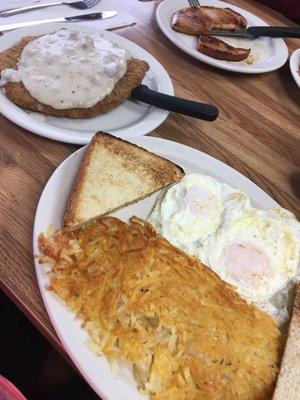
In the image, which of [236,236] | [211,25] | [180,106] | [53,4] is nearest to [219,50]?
[211,25]

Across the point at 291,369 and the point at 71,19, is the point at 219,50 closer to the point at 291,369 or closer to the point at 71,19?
the point at 71,19

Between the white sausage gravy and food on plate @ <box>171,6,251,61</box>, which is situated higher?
food on plate @ <box>171,6,251,61</box>

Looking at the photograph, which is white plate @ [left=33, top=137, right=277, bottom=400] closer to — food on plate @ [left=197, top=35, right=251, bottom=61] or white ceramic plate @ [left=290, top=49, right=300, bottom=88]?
food on plate @ [left=197, top=35, right=251, bottom=61]

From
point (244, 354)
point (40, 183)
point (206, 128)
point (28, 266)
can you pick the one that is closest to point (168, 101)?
point (206, 128)

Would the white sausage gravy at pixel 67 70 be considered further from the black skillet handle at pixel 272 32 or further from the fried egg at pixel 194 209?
the black skillet handle at pixel 272 32

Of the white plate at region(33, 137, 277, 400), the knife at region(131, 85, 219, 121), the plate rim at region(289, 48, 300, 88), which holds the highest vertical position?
the plate rim at region(289, 48, 300, 88)

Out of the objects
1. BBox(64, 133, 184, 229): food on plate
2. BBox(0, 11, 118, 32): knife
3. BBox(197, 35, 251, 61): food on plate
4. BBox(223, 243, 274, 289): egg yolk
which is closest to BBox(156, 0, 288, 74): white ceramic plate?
BBox(197, 35, 251, 61): food on plate

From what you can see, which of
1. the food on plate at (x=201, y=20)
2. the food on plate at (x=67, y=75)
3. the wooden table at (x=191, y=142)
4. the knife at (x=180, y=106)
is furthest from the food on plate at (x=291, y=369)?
the food on plate at (x=201, y=20)
